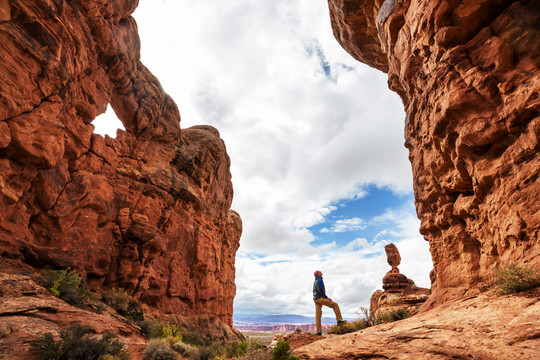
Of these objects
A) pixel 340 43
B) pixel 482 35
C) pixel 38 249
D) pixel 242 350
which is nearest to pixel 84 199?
pixel 38 249

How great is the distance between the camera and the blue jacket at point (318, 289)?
45.1ft

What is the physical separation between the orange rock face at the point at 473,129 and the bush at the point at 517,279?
0.58 m

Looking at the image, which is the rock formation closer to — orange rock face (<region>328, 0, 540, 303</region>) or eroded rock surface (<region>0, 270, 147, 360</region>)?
orange rock face (<region>328, 0, 540, 303</region>)

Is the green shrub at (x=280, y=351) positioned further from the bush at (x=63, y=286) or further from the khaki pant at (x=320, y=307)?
the bush at (x=63, y=286)

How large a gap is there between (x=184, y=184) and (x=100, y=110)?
834cm

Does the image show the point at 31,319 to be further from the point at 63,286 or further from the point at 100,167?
the point at 100,167

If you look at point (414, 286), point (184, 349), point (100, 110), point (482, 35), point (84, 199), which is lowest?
point (184, 349)

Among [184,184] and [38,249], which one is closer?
[38,249]

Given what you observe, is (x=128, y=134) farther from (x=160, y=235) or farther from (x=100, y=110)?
(x=160, y=235)

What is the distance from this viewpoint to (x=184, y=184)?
22.3 metres

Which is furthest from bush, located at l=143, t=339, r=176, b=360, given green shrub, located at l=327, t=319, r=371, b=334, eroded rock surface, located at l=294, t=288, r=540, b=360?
green shrub, located at l=327, t=319, r=371, b=334

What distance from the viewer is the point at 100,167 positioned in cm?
1622

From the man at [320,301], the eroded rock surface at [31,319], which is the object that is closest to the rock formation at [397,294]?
the man at [320,301]

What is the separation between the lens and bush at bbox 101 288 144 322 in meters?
13.8
